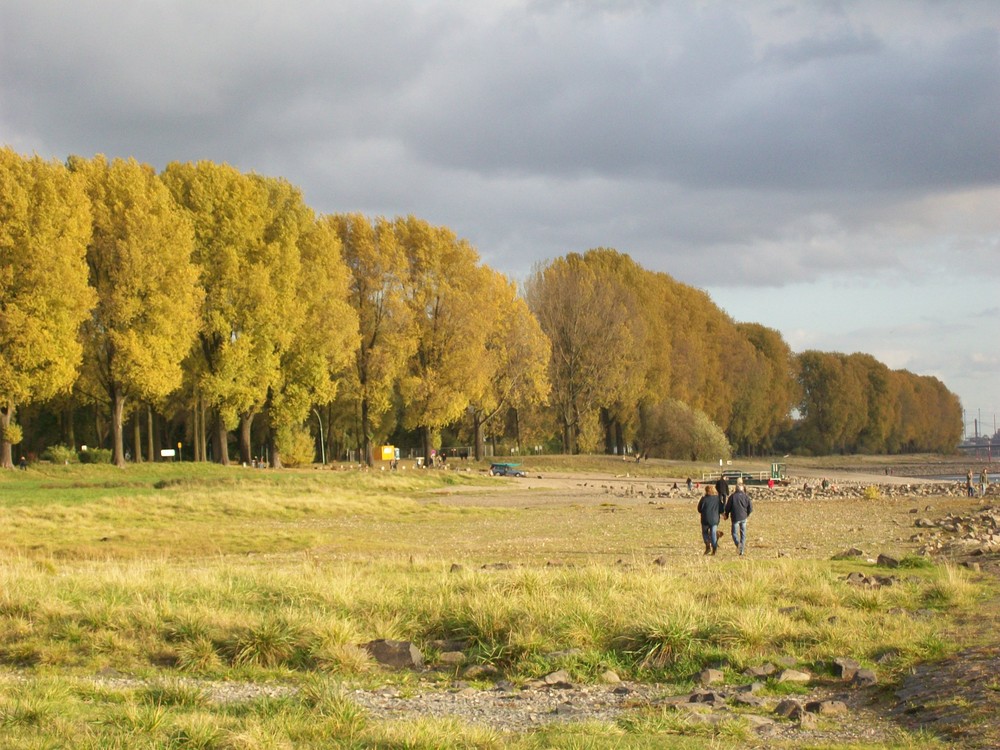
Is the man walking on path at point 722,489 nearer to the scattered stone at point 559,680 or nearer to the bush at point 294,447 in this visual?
the scattered stone at point 559,680

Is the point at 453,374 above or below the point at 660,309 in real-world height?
below

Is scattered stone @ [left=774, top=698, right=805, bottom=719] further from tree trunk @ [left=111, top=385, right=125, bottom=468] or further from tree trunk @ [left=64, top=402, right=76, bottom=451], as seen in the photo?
tree trunk @ [left=64, top=402, right=76, bottom=451]

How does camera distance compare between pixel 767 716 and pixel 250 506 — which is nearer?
pixel 767 716

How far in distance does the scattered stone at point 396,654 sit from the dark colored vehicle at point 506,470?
→ 5312cm

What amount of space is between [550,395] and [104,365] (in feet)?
128

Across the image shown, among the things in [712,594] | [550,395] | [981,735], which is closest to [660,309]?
[550,395]

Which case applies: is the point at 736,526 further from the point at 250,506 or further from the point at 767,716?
the point at 250,506

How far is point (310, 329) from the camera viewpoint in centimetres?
5812

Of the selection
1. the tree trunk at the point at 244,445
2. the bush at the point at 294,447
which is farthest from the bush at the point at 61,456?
the bush at the point at 294,447

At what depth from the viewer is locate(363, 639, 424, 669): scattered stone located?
12.1 m

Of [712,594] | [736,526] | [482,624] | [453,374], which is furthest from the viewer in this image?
[453,374]

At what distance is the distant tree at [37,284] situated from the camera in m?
44.9

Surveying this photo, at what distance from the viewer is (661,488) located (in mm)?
59469

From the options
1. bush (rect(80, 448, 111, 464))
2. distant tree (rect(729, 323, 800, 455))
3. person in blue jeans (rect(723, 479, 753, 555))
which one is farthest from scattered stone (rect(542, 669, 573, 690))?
distant tree (rect(729, 323, 800, 455))
